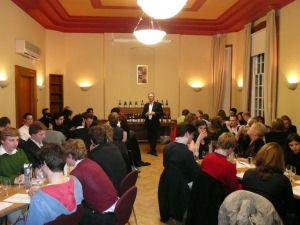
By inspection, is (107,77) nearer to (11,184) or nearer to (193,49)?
(193,49)

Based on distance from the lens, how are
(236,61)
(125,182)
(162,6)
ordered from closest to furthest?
(125,182), (162,6), (236,61)

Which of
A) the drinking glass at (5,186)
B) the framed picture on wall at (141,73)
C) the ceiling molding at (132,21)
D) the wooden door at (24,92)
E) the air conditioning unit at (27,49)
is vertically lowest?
the drinking glass at (5,186)

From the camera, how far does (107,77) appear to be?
11.3 metres

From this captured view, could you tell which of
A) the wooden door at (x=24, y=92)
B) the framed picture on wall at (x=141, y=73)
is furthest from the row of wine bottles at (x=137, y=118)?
the wooden door at (x=24, y=92)

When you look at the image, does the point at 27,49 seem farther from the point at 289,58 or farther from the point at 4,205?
the point at 289,58

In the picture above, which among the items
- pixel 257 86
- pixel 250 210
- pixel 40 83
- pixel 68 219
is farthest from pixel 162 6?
pixel 40 83

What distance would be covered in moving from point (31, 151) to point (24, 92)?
5.10 m

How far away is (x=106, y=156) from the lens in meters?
3.46

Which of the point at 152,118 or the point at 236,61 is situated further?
the point at 236,61

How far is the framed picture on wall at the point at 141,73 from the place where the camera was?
1149cm

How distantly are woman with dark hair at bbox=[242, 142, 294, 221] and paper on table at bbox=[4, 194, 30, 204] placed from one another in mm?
2044

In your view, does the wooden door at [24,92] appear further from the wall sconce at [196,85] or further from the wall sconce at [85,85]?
the wall sconce at [196,85]

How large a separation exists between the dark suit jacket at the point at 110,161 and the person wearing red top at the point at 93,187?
0.42 m

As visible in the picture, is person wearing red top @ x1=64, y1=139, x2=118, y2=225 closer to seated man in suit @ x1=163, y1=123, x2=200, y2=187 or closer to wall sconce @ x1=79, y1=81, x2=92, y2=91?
seated man in suit @ x1=163, y1=123, x2=200, y2=187
